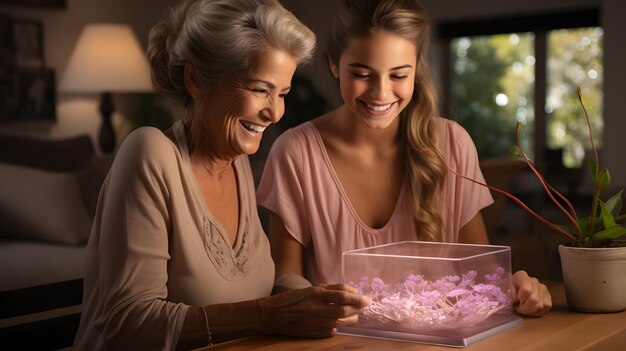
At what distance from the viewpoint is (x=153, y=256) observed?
153 cm

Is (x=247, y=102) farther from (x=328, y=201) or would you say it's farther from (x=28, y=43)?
(x=28, y=43)

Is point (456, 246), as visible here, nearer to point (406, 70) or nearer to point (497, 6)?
point (406, 70)

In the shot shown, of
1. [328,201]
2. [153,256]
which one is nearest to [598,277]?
[328,201]

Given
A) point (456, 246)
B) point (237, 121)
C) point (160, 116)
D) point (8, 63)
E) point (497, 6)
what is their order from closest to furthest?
point (456, 246)
point (237, 121)
point (8, 63)
point (160, 116)
point (497, 6)

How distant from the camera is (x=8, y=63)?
5.66 m

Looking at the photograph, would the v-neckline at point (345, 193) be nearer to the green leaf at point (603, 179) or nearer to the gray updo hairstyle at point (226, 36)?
the gray updo hairstyle at point (226, 36)

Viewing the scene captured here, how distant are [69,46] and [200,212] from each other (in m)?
4.73

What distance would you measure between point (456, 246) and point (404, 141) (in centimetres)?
63

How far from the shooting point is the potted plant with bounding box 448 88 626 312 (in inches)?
62.9

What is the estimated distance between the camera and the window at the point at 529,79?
278 inches

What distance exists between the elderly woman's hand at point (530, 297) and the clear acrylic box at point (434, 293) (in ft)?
0.28

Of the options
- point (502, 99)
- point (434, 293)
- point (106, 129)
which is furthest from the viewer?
point (502, 99)

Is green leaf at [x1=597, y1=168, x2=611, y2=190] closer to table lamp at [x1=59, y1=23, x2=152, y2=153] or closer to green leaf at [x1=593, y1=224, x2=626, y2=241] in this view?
green leaf at [x1=593, y1=224, x2=626, y2=241]

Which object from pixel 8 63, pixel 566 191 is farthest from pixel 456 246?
pixel 566 191
